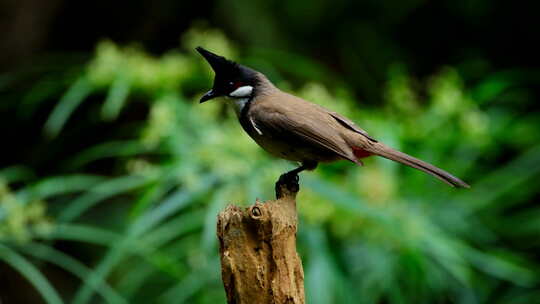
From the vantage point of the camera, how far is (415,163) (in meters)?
2.32

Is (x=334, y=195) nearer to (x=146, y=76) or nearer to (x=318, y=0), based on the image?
(x=146, y=76)

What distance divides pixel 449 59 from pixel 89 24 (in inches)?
124

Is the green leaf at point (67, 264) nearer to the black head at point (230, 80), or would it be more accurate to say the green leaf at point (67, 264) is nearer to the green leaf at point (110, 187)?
the green leaf at point (110, 187)

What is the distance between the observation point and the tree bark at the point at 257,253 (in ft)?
6.48

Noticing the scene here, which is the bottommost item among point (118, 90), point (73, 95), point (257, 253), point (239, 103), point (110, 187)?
point (257, 253)

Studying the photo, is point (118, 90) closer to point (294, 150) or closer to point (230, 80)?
point (230, 80)

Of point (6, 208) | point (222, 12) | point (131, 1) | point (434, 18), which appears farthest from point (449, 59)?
point (6, 208)

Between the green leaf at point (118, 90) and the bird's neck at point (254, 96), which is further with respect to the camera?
the green leaf at point (118, 90)

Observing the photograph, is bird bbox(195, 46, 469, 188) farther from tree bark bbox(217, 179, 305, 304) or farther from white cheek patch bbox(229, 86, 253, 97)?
tree bark bbox(217, 179, 305, 304)

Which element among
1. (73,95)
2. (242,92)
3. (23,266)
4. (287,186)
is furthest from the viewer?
(73,95)

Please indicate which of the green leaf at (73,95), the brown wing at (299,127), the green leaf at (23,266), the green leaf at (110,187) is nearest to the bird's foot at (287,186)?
the brown wing at (299,127)

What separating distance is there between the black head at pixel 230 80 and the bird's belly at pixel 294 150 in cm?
18

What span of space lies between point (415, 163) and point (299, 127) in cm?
41

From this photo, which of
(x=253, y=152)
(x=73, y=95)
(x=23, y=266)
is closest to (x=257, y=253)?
(x=253, y=152)
